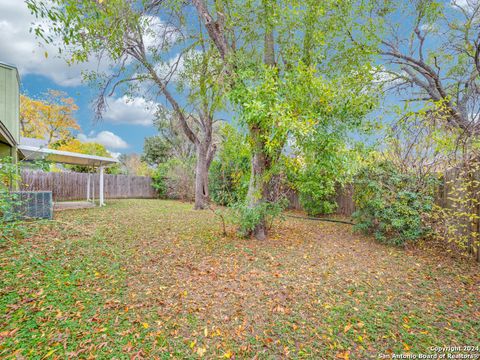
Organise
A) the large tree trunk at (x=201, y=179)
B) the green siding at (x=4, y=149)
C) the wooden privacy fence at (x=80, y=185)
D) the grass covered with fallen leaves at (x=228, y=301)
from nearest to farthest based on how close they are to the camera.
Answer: the grass covered with fallen leaves at (x=228, y=301) → the green siding at (x=4, y=149) → the large tree trunk at (x=201, y=179) → the wooden privacy fence at (x=80, y=185)

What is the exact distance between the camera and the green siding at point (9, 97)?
687 cm

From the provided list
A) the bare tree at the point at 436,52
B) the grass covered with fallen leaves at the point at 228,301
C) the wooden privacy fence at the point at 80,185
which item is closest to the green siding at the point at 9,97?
the wooden privacy fence at the point at 80,185

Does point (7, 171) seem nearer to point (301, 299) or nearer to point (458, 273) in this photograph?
point (301, 299)

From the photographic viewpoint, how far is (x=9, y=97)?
23.2ft

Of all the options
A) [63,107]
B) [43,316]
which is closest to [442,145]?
[43,316]

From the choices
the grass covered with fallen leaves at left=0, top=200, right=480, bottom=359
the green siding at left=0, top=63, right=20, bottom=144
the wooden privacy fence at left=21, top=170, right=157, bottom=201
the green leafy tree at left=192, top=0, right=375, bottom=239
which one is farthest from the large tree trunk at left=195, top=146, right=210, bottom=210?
the green siding at left=0, top=63, right=20, bottom=144

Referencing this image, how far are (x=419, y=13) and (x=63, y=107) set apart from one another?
23.9 meters

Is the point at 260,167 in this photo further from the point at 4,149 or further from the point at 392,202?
the point at 4,149

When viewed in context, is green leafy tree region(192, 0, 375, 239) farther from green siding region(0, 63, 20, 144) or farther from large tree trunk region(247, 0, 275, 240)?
green siding region(0, 63, 20, 144)

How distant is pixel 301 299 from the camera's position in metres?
2.98

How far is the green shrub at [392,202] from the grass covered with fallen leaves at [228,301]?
0.52m

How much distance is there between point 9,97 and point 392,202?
1061 cm

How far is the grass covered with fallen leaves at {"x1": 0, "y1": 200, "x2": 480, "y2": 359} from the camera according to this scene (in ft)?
7.45

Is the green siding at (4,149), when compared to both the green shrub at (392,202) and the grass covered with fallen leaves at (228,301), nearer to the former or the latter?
the grass covered with fallen leaves at (228,301)
